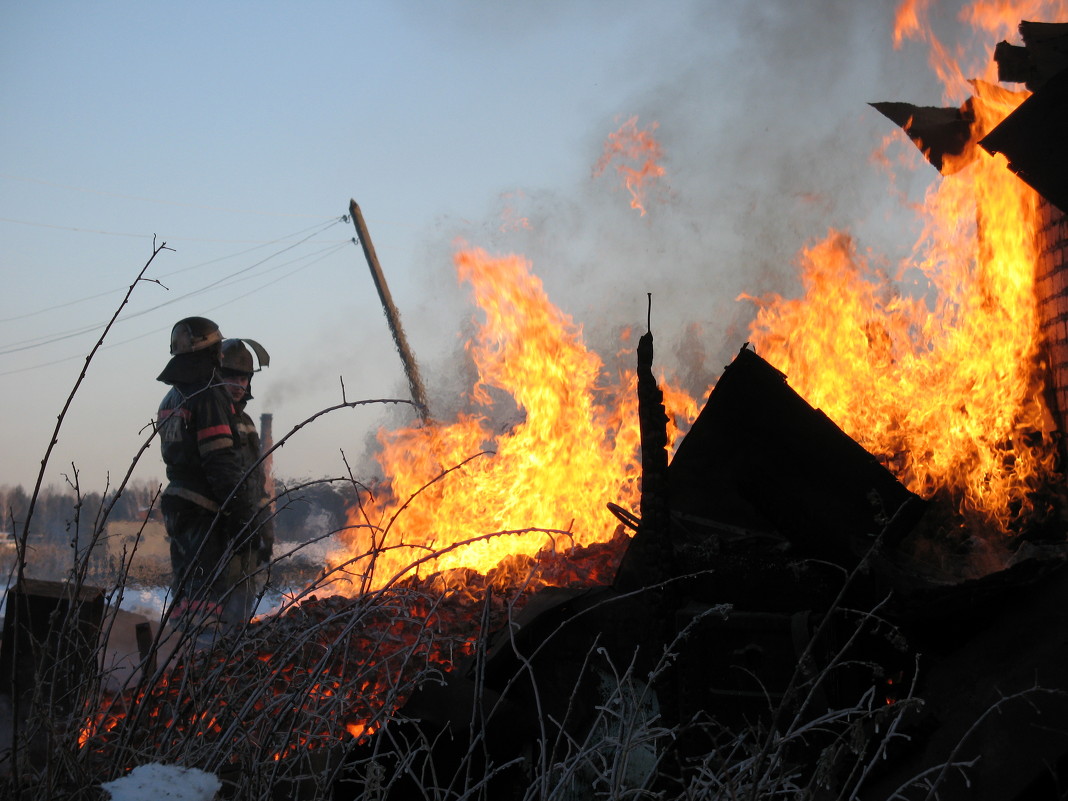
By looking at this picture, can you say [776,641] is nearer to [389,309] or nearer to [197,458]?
[197,458]

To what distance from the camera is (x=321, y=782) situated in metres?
2.47

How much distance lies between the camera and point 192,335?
7496mm

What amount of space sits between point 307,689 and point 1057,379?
16.9 feet

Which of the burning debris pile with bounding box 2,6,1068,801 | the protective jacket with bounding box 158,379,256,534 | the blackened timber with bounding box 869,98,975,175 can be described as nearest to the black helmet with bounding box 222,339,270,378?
the protective jacket with bounding box 158,379,256,534

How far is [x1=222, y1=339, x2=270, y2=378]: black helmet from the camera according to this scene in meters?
8.00

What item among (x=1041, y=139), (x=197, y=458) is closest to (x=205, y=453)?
(x=197, y=458)

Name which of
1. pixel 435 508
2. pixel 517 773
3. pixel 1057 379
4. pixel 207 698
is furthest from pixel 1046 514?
pixel 435 508

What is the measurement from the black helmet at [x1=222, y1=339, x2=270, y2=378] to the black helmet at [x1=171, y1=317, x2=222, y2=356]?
0.35 meters

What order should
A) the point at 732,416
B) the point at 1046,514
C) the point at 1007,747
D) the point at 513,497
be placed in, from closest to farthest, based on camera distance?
the point at 1007,747 < the point at 732,416 < the point at 1046,514 < the point at 513,497

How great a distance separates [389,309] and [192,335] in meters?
7.75

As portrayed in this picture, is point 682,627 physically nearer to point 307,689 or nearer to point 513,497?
point 307,689

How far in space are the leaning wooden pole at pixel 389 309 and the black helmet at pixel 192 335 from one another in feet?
22.9

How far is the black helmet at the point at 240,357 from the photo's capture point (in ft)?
26.2

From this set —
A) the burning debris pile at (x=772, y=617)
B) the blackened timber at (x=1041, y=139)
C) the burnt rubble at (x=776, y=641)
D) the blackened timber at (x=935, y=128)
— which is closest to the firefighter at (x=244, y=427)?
the burning debris pile at (x=772, y=617)
